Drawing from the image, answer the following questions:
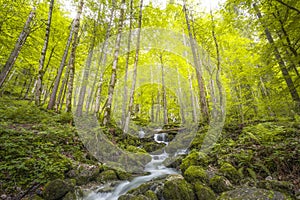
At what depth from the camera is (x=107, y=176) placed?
200 inches

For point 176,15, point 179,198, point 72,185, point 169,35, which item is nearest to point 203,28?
point 176,15

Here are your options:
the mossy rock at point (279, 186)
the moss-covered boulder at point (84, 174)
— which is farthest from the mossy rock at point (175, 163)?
the mossy rock at point (279, 186)

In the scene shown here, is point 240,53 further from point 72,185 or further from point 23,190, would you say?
point 23,190

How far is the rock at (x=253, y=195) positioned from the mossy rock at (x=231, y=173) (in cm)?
78

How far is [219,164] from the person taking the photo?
A: 489cm

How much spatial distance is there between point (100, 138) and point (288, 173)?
602cm

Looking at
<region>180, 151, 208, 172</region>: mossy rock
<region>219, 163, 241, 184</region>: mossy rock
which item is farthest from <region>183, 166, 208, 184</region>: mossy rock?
<region>180, 151, 208, 172</region>: mossy rock

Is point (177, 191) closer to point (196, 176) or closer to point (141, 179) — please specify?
point (196, 176)

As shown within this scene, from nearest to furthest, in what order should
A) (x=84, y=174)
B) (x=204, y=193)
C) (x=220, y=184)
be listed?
(x=204, y=193), (x=220, y=184), (x=84, y=174)

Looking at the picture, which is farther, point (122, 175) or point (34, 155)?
point (122, 175)

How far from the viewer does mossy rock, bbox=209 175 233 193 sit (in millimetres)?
3783

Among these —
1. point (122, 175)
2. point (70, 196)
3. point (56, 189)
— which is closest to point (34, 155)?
point (56, 189)

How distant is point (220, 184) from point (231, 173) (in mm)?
591

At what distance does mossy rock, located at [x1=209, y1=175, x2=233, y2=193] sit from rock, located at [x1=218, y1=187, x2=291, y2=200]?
464 millimetres
